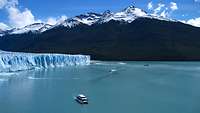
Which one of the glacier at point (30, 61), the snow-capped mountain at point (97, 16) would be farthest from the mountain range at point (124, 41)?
the glacier at point (30, 61)

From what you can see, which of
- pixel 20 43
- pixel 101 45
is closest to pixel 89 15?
pixel 20 43

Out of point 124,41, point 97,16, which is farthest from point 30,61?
point 97,16

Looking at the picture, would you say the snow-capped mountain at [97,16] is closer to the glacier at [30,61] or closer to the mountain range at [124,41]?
the mountain range at [124,41]

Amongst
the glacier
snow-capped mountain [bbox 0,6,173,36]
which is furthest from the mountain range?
the glacier

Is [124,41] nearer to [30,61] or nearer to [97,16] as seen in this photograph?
[97,16]

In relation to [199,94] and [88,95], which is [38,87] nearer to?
[88,95]
